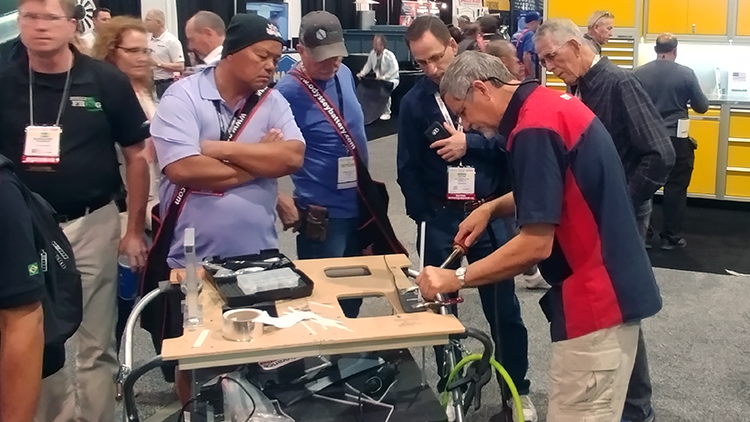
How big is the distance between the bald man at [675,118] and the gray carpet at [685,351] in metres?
0.79

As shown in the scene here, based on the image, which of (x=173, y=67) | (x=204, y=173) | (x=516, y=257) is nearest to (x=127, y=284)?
(x=204, y=173)

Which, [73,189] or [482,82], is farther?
[73,189]

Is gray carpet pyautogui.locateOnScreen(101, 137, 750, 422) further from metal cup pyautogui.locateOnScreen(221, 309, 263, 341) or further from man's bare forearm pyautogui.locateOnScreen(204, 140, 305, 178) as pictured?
metal cup pyautogui.locateOnScreen(221, 309, 263, 341)

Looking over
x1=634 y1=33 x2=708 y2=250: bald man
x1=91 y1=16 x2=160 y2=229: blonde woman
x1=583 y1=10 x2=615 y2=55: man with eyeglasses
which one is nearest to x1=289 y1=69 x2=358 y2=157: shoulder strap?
x1=91 y1=16 x2=160 y2=229: blonde woman

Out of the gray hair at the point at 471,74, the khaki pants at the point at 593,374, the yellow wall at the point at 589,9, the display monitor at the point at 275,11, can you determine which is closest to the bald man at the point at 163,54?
the yellow wall at the point at 589,9

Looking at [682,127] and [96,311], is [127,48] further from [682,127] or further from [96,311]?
[682,127]

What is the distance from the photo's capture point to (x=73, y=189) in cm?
238

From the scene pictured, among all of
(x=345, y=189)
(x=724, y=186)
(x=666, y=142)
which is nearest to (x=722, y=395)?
(x=666, y=142)

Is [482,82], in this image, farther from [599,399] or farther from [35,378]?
[35,378]

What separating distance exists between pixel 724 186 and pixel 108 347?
5.46 meters

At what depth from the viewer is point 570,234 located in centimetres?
180

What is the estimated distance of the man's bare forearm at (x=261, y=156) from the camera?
221 centimetres

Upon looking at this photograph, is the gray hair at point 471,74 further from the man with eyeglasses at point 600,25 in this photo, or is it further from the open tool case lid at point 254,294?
the man with eyeglasses at point 600,25

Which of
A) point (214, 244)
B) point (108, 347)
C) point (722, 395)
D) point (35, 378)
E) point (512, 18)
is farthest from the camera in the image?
point (512, 18)
